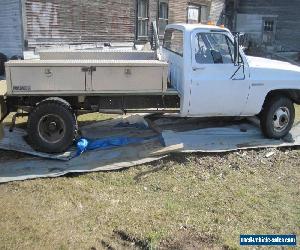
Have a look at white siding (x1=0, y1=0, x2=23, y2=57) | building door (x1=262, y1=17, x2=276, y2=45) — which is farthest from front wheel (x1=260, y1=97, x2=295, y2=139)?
building door (x1=262, y1=17, x2=276, y2=45)

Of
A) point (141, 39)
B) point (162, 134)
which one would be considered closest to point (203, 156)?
point (162, 134)

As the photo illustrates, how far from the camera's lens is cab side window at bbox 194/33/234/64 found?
23.9 feet

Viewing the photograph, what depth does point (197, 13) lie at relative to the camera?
24750 mm

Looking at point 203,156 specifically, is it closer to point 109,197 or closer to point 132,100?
point 132,100

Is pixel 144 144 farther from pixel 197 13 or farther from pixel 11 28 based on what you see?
pixel 197 13

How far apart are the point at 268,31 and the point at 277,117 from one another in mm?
22310

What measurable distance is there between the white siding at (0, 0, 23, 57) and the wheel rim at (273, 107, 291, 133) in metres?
9.71

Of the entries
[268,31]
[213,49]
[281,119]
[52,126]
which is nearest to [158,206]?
[52,126]

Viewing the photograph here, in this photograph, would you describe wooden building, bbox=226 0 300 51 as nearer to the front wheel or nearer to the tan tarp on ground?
the tan tarp on ground

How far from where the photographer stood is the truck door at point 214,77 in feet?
23.7

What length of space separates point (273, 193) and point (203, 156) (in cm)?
159

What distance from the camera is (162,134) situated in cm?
754

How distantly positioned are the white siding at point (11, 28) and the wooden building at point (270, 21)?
1820 cm

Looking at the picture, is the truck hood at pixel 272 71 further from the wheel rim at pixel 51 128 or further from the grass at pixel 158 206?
the wheel rim at pixel 51 128
